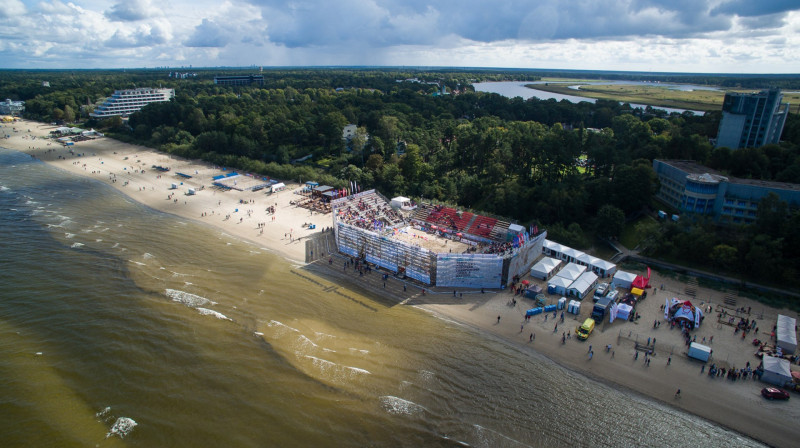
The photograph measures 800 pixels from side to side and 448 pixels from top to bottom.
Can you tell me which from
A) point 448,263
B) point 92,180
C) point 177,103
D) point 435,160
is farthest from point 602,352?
point 177,103

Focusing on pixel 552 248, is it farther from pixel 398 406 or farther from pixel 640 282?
pixel 398 406

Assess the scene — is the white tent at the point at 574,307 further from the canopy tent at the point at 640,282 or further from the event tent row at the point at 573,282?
the canopy tent at the point at 640,282

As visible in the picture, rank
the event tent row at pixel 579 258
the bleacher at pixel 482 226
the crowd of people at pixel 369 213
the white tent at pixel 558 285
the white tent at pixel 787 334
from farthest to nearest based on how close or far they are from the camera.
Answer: the crowd of people at pixel 369 213
the bleacher at pixel 482 226
the event tent row at pixel 579 258
the white tent at pixel 558 285
the white tent at pixel 787 334

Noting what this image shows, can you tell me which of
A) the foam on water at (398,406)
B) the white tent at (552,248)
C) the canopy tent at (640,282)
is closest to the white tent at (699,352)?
the canopy tent at (640,282)

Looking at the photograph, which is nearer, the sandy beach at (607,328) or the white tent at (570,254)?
the sandy beach at (607,328)

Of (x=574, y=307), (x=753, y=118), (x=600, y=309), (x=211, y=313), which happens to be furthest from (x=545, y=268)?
(x=753, y=118)
